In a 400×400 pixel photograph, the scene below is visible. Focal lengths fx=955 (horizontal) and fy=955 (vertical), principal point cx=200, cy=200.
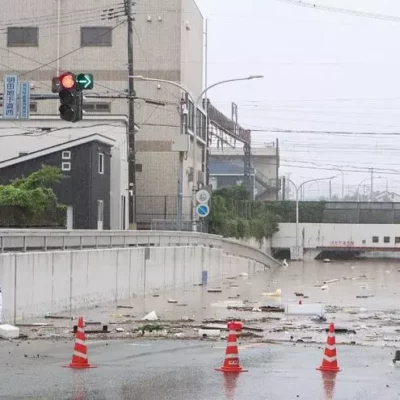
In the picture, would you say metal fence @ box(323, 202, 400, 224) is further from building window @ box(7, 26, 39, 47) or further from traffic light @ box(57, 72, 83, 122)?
traffic light @ box(57, 72, 83, 122)

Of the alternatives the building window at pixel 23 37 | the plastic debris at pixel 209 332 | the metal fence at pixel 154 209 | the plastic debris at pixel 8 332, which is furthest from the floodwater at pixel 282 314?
the building window at pixel 23 37

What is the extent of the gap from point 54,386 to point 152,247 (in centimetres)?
2363

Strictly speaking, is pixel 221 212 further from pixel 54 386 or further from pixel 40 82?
pixel 54 386

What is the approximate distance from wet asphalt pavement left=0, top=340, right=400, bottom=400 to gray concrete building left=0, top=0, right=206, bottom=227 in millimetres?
43491

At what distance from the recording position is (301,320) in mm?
23375

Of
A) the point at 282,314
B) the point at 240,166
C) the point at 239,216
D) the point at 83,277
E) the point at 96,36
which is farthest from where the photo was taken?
the point at 240,166

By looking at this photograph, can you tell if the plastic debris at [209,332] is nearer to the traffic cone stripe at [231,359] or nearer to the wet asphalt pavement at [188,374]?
the wet asphalt pavement at [188,374]

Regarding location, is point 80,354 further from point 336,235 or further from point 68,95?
point 336,235

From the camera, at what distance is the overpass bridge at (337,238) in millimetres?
93375

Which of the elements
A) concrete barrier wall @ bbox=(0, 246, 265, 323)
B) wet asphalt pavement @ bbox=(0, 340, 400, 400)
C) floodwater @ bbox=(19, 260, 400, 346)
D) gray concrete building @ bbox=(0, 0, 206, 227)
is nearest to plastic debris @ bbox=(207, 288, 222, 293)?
floodwater @ bbox=(19, 260, 400, 346)

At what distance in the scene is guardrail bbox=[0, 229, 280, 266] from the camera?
22.3 meters

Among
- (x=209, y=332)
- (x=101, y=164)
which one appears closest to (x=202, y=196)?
(x=101, y=164)

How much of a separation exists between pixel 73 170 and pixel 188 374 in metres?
36.5

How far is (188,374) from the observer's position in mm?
13188
